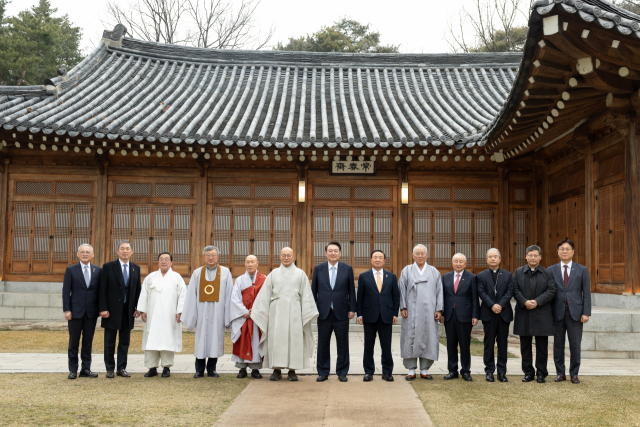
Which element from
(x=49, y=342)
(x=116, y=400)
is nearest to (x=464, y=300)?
(x=116, y=400)

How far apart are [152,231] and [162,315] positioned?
5.18 meters

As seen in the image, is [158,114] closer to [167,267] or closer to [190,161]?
[190,161]

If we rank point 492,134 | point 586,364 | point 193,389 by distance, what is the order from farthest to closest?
1. point 492,134
2. point 586,364
3. point 193,389

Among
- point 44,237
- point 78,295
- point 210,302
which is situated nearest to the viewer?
point 78,295

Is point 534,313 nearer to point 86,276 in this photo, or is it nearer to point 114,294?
point 114,294

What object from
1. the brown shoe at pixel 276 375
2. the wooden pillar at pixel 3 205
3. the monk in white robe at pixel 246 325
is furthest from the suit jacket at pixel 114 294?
the wooden pillar at pixel 3 205

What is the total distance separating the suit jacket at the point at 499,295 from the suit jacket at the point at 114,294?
13.3 ft

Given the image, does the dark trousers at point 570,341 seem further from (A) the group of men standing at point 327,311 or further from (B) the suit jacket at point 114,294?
(B) the suit jacket at point 114,294

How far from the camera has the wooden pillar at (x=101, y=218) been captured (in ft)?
38.0

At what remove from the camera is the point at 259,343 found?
6738 mm

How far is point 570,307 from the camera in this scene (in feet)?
21.0

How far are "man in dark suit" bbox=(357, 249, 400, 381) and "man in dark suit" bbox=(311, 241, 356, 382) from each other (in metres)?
0.15

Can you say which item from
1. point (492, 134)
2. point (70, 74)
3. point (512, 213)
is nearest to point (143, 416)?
point (492, 134)

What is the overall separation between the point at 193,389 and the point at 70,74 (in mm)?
9737
